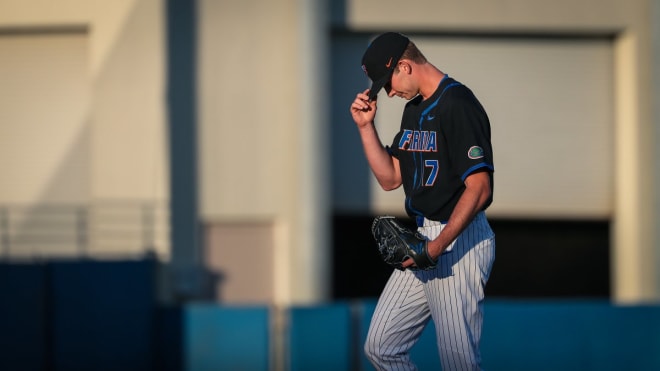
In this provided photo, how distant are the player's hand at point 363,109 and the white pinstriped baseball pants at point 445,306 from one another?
526mm

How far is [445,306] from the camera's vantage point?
4.60 metres

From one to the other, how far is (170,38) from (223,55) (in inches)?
29.9

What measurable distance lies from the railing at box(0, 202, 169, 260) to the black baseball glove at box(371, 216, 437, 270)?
406 inches

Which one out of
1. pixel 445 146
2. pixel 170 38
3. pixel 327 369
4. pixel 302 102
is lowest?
pixel 327 369

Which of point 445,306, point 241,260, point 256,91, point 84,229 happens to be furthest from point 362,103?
point 84,229

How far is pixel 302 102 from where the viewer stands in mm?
14750

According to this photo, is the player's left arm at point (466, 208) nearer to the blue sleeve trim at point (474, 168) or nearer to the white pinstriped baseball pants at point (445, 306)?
the blue sleeve trim at point (474, 168)

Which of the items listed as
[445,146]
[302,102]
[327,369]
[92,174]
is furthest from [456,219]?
[92,174]

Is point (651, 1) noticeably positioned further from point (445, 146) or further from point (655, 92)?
point (445, 146)

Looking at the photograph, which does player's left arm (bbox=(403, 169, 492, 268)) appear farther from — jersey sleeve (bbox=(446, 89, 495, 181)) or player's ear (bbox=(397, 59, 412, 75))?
player's ear (bbox=(397, 59, 412, 75))

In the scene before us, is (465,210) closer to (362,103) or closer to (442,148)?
(442,148)

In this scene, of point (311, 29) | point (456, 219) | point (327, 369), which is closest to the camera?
point (456, 219)

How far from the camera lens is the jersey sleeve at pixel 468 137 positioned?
445 cm

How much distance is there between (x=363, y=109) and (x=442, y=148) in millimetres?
444
